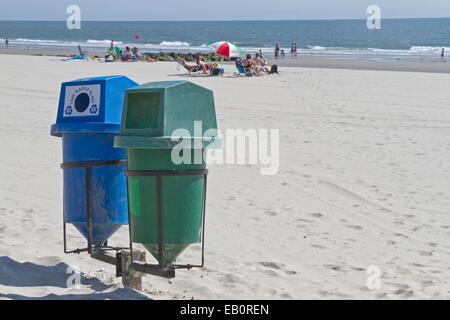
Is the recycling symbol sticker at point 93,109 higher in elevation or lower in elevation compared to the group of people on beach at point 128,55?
lower

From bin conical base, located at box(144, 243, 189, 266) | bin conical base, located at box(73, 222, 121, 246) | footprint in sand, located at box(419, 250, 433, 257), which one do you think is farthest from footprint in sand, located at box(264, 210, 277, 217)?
bin conical base, located at box(144, 243, 189, 266)

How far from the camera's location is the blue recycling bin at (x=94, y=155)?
401 cm

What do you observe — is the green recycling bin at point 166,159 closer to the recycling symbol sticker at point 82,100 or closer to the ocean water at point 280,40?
the recycling symbol sticker at point 82,100

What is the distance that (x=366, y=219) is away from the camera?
5.97m

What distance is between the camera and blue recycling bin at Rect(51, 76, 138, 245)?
401 cm

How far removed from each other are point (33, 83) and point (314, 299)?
49.2ft

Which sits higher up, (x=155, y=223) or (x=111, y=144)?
(x=111, y=144)

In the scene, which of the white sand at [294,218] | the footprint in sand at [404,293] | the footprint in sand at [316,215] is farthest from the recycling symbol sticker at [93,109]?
the footprint in sand at [316,215]

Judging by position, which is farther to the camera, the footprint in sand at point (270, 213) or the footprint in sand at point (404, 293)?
the footprint in sand at point (270, 213)

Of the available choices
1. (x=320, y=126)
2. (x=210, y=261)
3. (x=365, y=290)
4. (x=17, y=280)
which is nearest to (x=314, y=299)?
(x=365, y=290)

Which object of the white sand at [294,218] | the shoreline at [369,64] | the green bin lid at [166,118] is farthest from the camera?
the shoreline at [369,64]

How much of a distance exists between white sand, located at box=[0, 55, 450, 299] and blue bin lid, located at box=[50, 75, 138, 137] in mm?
1096

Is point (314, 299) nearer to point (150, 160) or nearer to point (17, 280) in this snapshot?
point (150, 160)

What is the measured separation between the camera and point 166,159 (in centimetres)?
362
